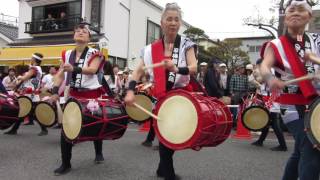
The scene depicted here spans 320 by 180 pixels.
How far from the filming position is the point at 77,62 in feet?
15.6

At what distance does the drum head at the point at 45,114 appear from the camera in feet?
22.7

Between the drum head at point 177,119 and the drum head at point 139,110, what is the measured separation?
9.82ft

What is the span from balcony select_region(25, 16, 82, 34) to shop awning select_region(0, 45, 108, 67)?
262 cm

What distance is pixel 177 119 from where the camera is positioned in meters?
3.37

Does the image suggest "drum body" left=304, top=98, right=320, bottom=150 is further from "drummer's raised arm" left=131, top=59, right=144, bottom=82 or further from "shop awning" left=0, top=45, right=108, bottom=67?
"shop awning" left=0, top=45, right=108, bottom=67

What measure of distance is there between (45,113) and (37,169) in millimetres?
2229

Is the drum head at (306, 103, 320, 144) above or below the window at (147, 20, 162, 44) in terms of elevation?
below

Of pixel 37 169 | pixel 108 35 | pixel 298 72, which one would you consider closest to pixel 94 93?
pixel 37 169

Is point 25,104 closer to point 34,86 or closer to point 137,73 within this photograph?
point 34,86

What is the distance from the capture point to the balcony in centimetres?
2355

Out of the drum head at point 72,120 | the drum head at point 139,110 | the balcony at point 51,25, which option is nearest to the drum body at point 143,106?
the drum head at point 139,110

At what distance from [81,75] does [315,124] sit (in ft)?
9.03

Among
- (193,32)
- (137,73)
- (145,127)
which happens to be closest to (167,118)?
(137,73)

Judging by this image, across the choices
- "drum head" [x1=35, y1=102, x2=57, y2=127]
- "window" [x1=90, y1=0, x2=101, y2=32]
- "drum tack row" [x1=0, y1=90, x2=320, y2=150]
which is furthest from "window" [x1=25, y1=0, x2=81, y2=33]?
"drum tack row" [x1=0, y1=90, x2=320, y2=150]
